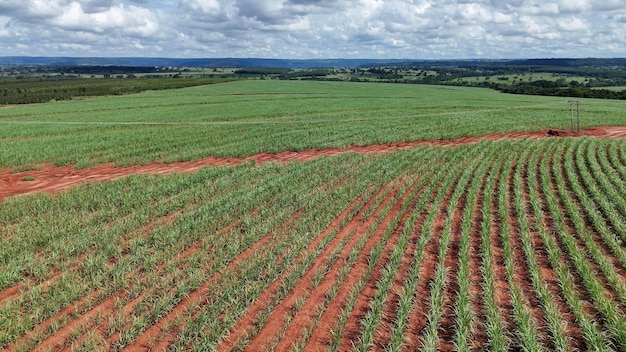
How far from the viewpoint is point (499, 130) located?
30.1 meters

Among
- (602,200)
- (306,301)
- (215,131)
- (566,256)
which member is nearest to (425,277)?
(306,301)

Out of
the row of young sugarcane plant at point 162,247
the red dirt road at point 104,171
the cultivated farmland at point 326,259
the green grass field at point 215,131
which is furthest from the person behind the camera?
the green grass field at point 215,131

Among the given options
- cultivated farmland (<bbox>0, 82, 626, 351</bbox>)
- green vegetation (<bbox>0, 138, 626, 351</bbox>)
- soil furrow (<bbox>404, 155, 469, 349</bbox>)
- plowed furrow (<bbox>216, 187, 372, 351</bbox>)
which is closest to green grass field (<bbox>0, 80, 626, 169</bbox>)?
cultivated farmland (<bbox>0, 82, 626, 351</bbox>)

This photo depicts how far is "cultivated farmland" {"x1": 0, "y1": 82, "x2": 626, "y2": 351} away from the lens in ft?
20.9

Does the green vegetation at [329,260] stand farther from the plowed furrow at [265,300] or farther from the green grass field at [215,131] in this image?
the green grass field at [215,131]

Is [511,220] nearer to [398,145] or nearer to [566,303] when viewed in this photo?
[566,303]

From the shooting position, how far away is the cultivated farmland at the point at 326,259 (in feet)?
20.9

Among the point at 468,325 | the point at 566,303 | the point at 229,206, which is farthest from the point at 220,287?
the point at 566,303

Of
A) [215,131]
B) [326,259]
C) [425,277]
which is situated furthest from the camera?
[215,131]

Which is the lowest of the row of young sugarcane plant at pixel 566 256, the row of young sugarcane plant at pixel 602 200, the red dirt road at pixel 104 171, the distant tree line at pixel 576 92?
the red dirt road at pixel 104 171

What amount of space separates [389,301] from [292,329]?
181 centimetres

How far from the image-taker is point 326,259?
29.4 ft

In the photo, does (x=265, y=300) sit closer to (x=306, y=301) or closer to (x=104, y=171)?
(x=306, y=301)

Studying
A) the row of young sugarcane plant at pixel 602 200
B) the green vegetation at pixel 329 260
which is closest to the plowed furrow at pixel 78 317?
the green vegetation at pixel 329 260
